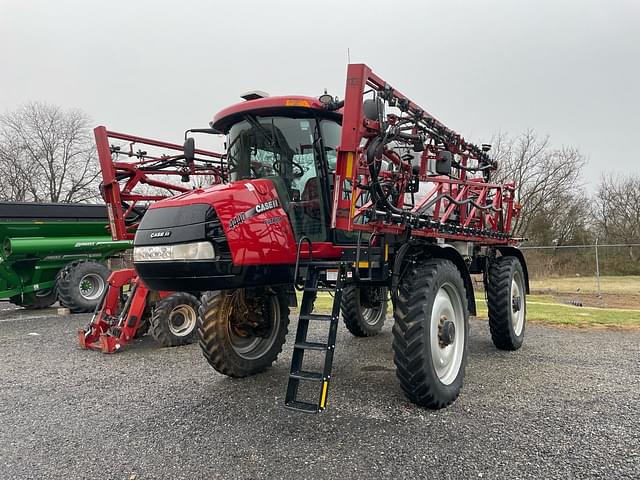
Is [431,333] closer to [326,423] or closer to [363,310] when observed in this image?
[326,423]

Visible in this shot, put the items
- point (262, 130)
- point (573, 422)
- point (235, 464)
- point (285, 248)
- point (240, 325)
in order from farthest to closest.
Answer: point (240, 325), point (262, 130), point (285, 248), point (573, 422), point (235, 464)

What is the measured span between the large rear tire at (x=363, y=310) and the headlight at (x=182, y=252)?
2.99 metres

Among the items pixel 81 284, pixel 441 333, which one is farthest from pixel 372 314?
pixel 81 284

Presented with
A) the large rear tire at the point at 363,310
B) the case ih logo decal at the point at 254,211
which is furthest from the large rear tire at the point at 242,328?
the large rear tire at the point at 363,310

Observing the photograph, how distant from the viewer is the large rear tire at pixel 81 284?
414 inches

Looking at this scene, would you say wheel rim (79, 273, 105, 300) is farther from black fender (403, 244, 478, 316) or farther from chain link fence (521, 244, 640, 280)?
chain link fence (521, 244, 640, 280)

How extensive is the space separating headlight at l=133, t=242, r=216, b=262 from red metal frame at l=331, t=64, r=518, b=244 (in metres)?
0.99

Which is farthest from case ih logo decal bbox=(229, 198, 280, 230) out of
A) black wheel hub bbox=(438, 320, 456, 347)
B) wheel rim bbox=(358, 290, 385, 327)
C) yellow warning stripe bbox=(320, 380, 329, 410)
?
wheel rim bbox=(358, 290, 385, 327)

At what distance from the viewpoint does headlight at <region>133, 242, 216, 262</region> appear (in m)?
3.64

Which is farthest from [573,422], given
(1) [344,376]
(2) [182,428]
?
(2) [182,428]

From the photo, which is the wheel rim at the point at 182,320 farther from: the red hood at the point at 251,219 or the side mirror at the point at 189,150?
the red hood at the point at 251,219

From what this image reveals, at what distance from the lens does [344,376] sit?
511 centimetres

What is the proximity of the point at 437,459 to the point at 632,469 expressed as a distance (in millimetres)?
1160

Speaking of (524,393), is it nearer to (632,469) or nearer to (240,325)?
(632,469)
